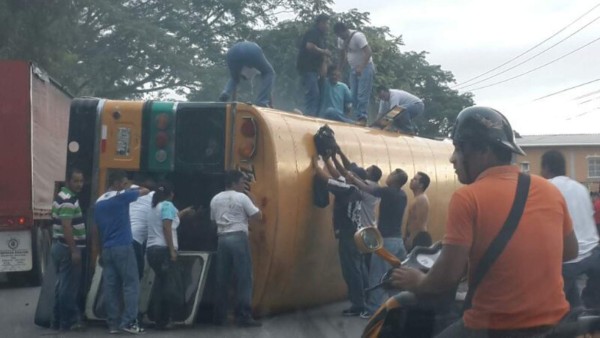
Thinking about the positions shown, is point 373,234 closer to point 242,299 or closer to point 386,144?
point 242,299

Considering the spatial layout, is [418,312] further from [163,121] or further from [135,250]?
[163,121]

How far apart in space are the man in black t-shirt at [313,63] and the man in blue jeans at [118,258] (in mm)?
4949

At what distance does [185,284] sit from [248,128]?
1863 millimetres

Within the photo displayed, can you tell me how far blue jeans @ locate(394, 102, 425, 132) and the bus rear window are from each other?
5096 mm

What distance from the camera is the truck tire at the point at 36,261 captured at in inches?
728

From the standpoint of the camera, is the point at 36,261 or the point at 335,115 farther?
the point at 36,261

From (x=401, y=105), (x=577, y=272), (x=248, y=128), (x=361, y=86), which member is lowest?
(x=577, y=272)

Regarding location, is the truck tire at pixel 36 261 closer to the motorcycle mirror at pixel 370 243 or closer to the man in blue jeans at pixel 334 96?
the man in blue jeans at pixel 334 96

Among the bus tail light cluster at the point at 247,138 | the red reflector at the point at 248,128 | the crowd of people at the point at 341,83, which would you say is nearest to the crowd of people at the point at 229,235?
the bus tail light cluster at the point at 247,138

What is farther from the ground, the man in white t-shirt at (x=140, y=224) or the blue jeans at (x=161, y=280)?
the man in white t-shirt at (x=140, y=224)

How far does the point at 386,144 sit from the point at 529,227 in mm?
10855

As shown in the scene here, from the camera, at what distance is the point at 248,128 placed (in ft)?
40.0

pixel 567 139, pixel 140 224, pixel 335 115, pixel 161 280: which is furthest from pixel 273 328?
pixel 567 139

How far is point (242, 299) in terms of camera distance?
11828 mm
